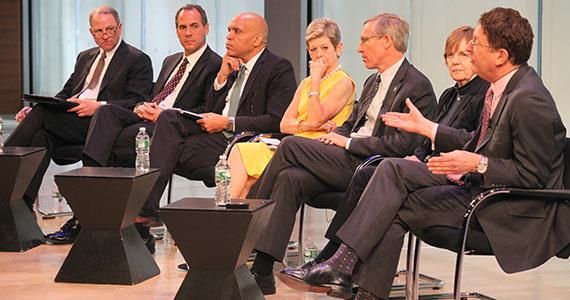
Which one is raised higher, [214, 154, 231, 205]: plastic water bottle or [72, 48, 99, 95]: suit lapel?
[72, 48, 99, 95]: suit lapel

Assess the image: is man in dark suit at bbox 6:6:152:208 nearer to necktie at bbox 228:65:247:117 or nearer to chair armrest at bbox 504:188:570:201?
necktie at bbox 228:65:247:117

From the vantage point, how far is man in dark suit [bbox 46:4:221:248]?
21.8 ft

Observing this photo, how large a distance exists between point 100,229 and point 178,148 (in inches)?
38.5

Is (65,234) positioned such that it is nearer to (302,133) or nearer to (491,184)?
(302,133)

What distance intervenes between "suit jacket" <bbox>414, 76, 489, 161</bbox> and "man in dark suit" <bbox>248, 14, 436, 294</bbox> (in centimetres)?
11

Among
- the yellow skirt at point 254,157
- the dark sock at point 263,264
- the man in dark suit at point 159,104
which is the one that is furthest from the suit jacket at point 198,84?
the dark sock at point 263,264

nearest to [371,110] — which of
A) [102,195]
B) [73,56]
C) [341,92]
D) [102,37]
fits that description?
[341,92]

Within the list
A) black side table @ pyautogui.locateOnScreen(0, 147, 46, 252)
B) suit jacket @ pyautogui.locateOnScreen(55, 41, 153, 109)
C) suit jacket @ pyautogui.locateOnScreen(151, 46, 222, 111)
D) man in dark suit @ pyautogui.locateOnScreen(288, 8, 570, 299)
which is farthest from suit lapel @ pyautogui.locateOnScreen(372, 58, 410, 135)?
suit jacket @ pyautogui.locateOnScreen(55, 41, 153, 109)

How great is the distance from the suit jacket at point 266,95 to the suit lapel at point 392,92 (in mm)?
1019

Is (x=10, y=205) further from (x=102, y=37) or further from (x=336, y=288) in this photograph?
(x=336, y=288)

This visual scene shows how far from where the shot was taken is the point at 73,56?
632 inches

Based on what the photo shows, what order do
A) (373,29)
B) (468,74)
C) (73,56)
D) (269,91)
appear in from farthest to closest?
1. (73,56)
2. (269,91)
3. (373,29)
4. (468,74)

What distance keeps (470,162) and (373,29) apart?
1.39m

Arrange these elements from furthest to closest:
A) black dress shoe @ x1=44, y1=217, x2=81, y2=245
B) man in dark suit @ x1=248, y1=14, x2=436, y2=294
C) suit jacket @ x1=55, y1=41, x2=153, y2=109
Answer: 1. suit jacket @ x1=55, y1=41, x2=153, y2=109
2. black dress shoe @ x1=44, y1=217, x2=81, y2=245
3. man in dark suit @ x1=248, y1=14, x2=436, y2=294
